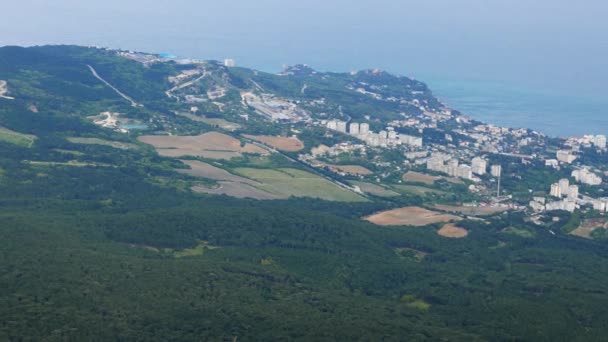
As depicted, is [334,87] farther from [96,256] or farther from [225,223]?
[96,256]

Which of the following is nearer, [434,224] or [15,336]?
[15,336]

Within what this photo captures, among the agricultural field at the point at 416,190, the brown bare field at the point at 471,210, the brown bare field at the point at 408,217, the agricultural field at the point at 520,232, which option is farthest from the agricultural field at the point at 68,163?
the agricultural field at the point at 520,232

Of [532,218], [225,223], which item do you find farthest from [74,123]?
[532,218]

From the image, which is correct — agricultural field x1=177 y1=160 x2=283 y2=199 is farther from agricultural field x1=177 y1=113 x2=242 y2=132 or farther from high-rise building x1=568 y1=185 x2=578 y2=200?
high-rise building x1=568 y1=185 x2=578 y2=200

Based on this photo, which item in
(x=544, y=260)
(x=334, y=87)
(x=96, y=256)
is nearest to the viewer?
(x=96, y=256)

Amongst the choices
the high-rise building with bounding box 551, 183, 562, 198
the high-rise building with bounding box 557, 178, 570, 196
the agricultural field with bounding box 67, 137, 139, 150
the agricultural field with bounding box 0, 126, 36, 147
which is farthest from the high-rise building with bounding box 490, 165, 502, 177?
the agricultural field with bounding box 0, 126, 36, 147

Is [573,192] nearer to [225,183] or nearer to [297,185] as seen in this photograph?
[297,185]

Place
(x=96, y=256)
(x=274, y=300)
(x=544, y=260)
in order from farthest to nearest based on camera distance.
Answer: (x=544, y=260), (x=96, y=256), (x=274, y=300)
